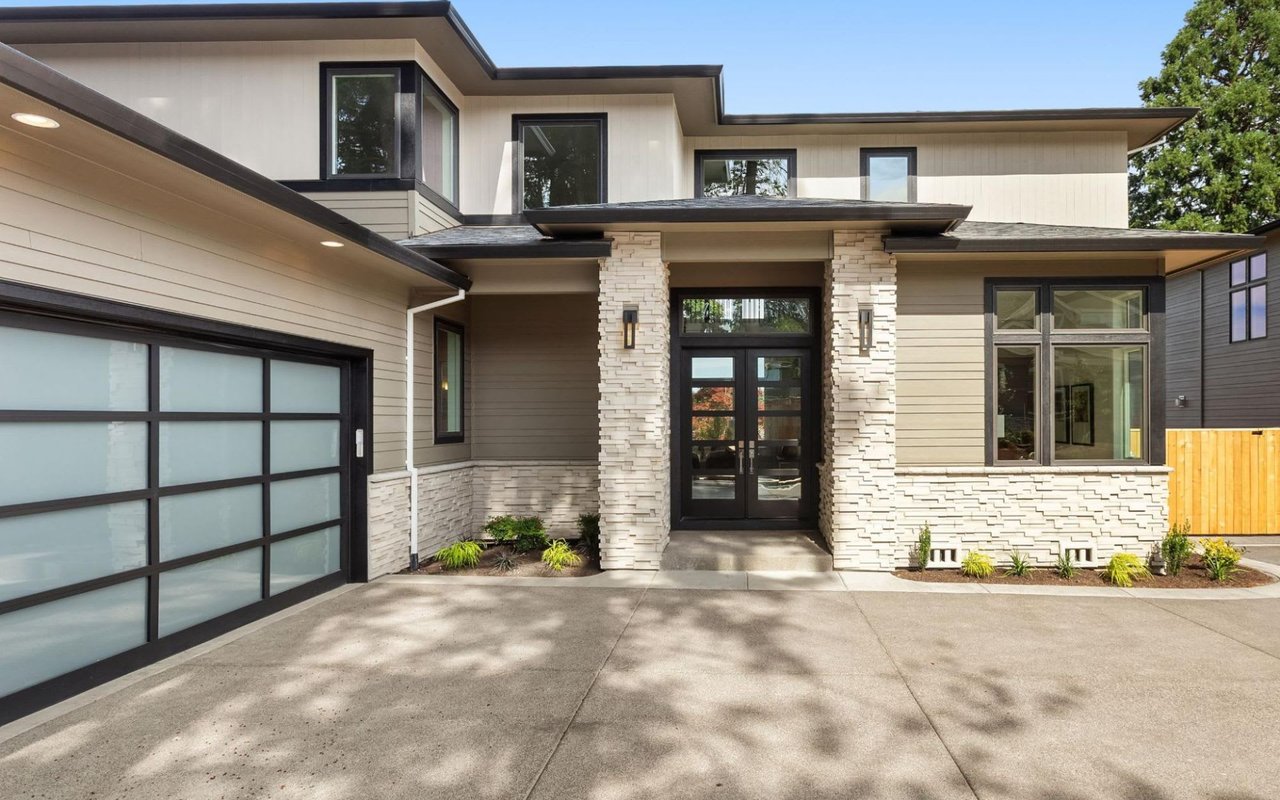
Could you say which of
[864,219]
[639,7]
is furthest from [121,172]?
[639,7]

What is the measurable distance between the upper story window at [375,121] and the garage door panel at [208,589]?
461 centimetres

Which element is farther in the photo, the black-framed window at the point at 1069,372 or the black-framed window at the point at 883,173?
the black-framed window at the point at 883,173

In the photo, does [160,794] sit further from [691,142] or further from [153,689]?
[691,142]

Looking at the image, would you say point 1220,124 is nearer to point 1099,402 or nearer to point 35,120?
point 1099,402

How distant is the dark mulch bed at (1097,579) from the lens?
6.46 meters

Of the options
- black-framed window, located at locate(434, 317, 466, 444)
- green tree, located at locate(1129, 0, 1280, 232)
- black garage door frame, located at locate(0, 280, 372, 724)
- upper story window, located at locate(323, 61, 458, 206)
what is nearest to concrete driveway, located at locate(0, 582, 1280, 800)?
black garage door frame, located at locate(0, 280, 372, 724)

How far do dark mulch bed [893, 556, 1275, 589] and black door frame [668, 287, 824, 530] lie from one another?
1.51 meters

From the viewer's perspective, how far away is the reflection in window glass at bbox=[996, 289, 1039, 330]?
7.19 m

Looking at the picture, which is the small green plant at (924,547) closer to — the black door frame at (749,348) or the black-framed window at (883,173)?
the black door frame at (749,348)

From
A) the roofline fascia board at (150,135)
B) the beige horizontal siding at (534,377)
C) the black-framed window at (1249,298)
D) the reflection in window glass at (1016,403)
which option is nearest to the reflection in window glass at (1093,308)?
the reflection in window glass at (1016,403)

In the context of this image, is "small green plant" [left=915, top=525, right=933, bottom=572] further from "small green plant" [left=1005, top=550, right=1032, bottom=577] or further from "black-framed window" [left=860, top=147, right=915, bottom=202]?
"black-framed window" [left=860, top=147, right=915, bottom=202]

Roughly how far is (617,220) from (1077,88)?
13.6m

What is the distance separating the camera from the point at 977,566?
6719mm

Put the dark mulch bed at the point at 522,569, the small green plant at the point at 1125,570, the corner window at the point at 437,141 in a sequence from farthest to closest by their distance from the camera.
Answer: the corner window at the point at 437,141, the dark mulch bed at the point at 522,569, the small green plant at the point at 1125,570
